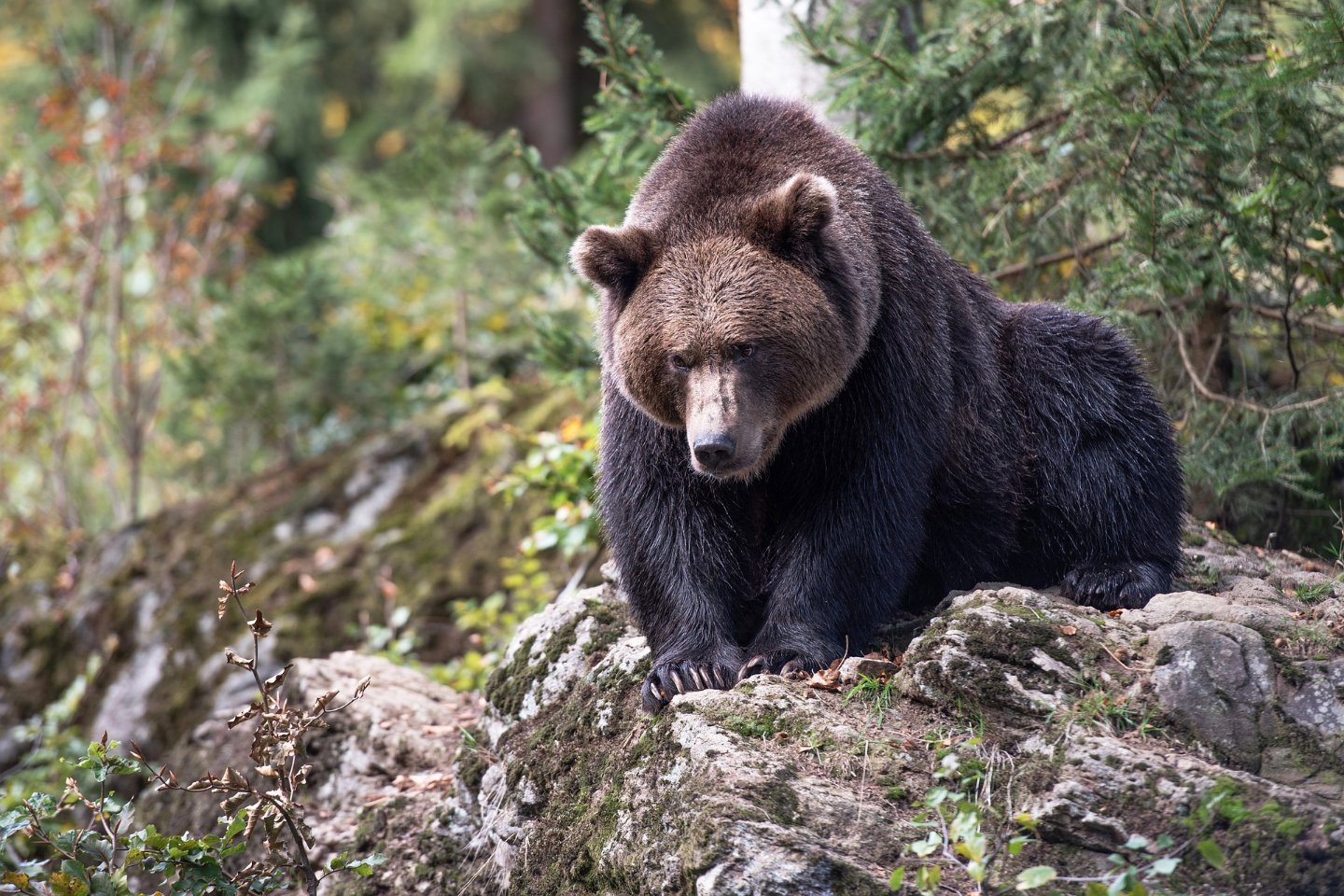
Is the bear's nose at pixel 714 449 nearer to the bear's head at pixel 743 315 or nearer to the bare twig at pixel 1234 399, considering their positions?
the bear's head at pixel 743 315

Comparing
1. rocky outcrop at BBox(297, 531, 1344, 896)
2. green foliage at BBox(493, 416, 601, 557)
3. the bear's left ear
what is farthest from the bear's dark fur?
green foliage at BBox(493, 416, 601, 557)

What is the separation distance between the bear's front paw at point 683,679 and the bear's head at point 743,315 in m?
0.61

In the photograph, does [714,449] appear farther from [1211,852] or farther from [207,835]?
[207,835]

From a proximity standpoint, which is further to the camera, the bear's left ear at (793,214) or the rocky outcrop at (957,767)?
the bear's left ear at (793,214)

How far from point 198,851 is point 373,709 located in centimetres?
162

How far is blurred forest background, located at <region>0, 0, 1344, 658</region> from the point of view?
5.38 meters

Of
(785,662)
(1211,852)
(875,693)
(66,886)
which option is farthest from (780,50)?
(66,886)

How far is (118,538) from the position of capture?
30.2 feet

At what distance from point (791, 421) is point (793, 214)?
0.68 metres

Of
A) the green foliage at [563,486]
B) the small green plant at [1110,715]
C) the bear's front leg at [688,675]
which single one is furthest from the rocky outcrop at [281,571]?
the small green plant at [1110,715]

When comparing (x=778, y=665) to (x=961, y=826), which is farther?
(x=778, y=665)

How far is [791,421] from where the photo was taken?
424cm

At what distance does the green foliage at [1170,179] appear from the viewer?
5035mm

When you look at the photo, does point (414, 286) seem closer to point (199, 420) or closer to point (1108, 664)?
point (199, 420)
